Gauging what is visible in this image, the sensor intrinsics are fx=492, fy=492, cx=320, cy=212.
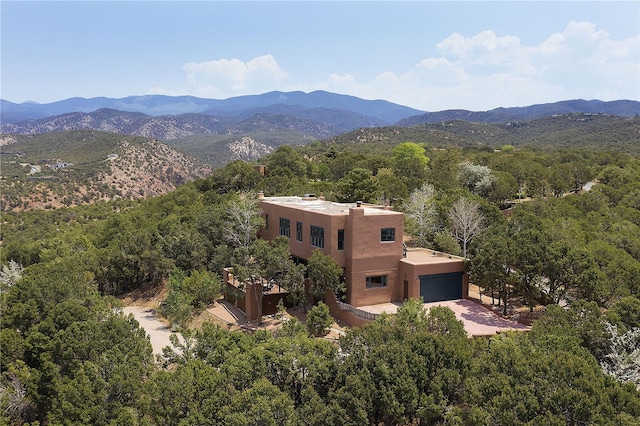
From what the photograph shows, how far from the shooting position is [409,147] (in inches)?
3386

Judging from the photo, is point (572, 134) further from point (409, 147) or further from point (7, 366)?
point (7, 366)

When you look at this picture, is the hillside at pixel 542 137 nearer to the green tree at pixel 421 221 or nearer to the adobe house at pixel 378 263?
the green tree at pixel 421 221

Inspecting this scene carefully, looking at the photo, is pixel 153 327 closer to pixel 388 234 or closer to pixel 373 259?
A: pixel 373 259

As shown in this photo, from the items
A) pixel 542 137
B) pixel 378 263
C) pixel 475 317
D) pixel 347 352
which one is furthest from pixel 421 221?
pixel 542 137

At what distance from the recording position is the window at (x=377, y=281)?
3159 centimetres

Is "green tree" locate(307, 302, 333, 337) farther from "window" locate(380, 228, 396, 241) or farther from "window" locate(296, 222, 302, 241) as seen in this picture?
"window" locate(296, 222, 302, 241)

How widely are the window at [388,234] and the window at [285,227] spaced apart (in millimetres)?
7630

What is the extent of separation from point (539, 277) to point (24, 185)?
92315 mm

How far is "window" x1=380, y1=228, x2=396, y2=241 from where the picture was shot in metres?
31.6

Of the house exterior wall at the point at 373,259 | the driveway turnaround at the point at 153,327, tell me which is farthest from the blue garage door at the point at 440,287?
the driveway turnaround at the point at 153,327

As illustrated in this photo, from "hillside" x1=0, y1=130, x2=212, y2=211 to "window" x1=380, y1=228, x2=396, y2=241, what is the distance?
7687 centimetres

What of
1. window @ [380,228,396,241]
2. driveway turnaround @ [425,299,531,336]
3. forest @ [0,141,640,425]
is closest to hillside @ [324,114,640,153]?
forest @ [0,141,640,425]

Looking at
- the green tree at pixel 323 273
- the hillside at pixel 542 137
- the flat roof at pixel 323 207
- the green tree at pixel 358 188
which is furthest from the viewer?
the hillside at pixel 542 137

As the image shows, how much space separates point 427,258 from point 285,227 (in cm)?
1054
